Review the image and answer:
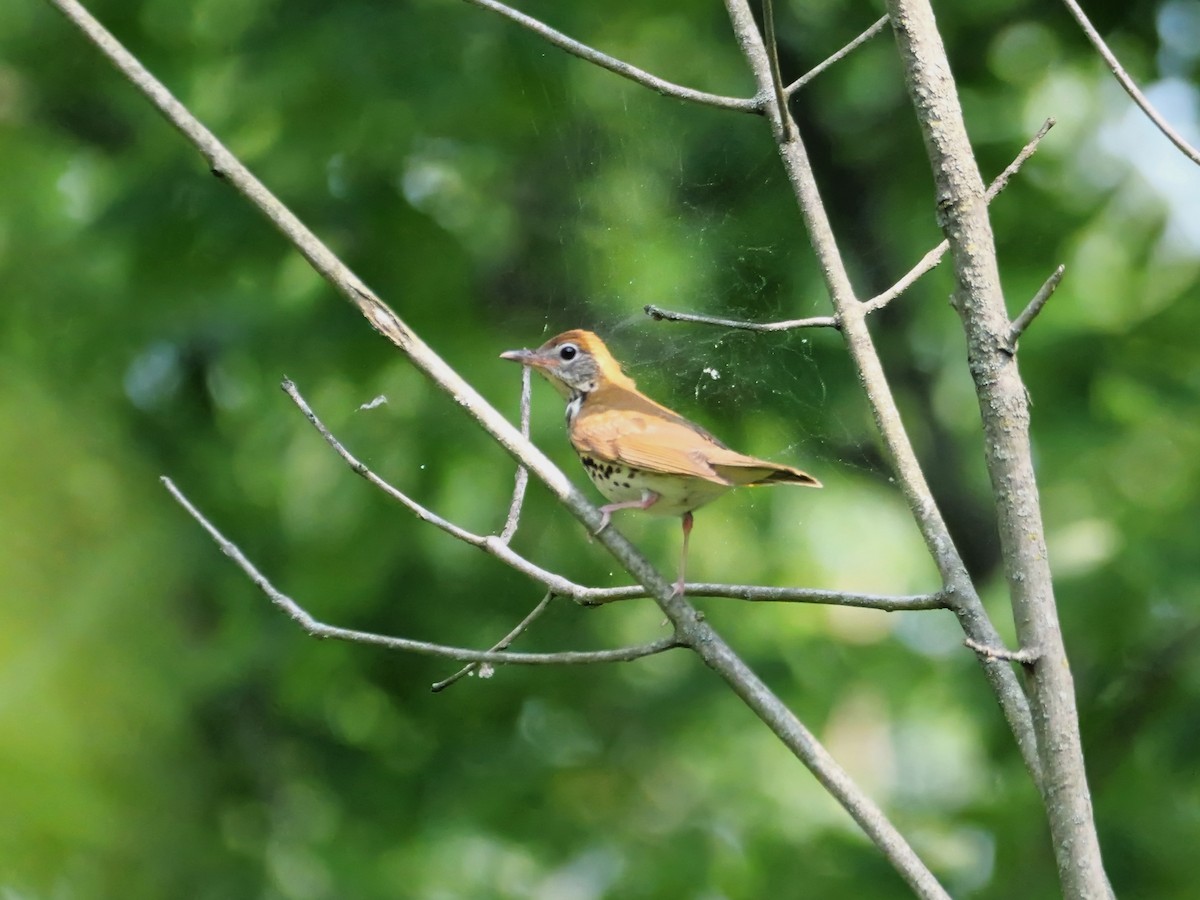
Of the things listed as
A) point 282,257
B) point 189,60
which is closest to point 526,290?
point 282,257

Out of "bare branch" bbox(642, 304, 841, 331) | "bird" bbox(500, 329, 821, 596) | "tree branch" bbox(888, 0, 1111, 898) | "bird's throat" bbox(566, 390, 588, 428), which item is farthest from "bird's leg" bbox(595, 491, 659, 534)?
"tree branch" bbox(888, 0, 1111, 898)

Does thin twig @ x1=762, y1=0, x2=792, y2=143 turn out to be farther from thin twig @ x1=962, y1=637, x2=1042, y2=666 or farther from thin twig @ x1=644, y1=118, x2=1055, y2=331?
thin twig @ x1=962, y1=637, x2=1042, y2=666

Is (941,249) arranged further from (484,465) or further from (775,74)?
(484,465)

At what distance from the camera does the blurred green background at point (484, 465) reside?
4266mm

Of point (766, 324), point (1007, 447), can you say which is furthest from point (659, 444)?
point (1007, 447)

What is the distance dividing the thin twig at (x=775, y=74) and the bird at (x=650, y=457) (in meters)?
0.64

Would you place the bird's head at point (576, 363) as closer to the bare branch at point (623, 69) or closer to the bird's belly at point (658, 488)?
the bird's belly at point (658, 488)

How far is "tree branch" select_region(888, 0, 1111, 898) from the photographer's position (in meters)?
1.58

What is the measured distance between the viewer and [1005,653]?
163cm

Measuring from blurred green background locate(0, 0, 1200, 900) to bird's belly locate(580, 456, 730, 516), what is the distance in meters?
0.84

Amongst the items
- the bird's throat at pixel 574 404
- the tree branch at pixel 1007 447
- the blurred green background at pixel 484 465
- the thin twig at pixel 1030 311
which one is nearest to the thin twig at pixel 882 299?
the tree branch at pixel 1007 447

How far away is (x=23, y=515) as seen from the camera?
3.55 meters

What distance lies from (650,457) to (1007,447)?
1.16 meters

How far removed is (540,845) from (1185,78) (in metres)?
3.66
